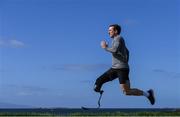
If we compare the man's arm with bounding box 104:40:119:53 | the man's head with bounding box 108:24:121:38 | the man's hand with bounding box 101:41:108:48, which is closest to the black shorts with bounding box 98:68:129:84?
the man's arm with bounding box 104:40:119:53

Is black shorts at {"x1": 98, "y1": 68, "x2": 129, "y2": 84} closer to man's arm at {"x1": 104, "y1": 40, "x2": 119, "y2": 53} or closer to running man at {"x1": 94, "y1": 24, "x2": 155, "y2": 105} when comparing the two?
running man at {"x1": 94, "y1": 24, "x2": 155, "y2": 105}

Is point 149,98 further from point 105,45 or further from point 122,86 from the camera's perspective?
point 105,45

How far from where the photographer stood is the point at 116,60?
1504cm

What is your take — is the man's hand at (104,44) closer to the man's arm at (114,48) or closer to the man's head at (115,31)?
the man's arm at (114,48)

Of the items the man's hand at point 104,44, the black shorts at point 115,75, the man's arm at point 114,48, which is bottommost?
the black shorts at point 115,75

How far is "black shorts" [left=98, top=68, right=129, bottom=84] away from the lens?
1497cm

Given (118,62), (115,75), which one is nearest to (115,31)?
(118,62)

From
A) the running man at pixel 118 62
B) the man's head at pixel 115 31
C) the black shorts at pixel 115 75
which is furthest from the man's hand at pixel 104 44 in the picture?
the black shorts at pixel 115 75

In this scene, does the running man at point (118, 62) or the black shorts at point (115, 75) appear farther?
the black shorts at point (115, 75)

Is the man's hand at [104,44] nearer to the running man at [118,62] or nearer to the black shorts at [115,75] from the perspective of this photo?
the running man at [118,62]

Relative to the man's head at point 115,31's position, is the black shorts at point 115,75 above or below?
below

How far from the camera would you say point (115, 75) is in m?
15.2

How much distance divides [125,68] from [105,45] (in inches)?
35.3

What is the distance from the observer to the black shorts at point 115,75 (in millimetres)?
14969
